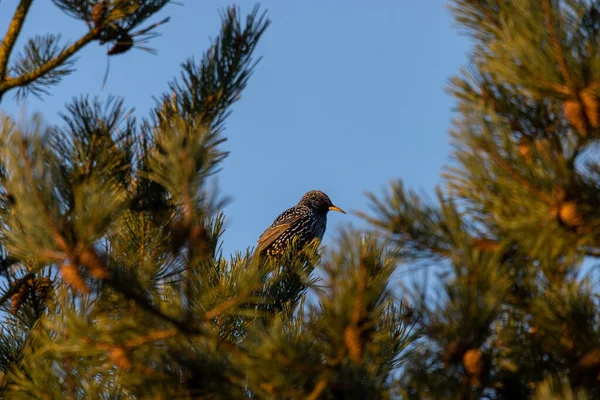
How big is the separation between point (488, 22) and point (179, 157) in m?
1.33

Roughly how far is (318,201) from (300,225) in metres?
0.70

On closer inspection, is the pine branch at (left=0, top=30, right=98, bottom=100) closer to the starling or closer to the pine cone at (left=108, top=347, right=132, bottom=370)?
the pine cone at (left=108, top=347, right=132, bottom=370)

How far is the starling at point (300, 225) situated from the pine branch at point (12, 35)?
4792mm

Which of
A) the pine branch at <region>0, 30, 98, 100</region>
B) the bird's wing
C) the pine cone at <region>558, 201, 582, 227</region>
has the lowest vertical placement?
the pine cone at <region>558, 201, 582, 227</region>

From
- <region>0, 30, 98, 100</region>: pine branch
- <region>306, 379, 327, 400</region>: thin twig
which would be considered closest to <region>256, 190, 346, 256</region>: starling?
<region>0, 30, 98, 100</region>: pine branch

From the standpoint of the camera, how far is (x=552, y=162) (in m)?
2.33

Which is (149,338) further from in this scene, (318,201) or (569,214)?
(318,201)

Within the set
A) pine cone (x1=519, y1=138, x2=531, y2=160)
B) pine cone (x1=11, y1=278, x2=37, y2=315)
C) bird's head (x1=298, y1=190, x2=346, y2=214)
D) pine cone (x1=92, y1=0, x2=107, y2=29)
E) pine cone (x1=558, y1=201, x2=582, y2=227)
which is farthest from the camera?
bird's head (x1=298, y1=190, x2=346, y2=214)

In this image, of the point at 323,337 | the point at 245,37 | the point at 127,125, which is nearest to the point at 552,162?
the point at 323,337

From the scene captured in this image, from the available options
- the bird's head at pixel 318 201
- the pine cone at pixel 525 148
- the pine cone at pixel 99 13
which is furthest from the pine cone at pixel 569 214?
the bird's head at pixel 318 201

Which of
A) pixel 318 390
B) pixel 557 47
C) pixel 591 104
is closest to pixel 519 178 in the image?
pixel 591 104

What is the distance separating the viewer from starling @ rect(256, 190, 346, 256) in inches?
326

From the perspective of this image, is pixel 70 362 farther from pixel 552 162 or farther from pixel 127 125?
pixel 552 162

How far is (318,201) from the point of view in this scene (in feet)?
29.7
